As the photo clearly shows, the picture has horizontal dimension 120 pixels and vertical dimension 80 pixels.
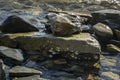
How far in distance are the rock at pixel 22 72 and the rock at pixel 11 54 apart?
0.39 m

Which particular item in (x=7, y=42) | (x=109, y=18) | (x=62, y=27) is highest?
(x=62, y=27)

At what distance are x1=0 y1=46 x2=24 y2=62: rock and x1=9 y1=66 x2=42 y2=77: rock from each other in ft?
1.28

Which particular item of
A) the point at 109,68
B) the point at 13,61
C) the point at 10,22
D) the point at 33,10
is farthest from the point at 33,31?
the point at 33,10

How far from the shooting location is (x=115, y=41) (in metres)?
9.83

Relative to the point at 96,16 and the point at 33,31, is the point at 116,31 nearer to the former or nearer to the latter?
the point at 96,16

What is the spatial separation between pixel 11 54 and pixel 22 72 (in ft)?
2.77

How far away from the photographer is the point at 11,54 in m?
8.27

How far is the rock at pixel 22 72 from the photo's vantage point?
7.55m

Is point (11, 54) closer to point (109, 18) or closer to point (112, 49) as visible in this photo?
point (112, 49)

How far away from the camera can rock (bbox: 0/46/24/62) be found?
8.20 metres

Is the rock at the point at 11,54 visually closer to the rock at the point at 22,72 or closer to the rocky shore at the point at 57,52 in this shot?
the rocky shore at the point at 57,52

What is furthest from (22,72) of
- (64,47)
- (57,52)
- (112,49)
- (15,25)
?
(112,49)

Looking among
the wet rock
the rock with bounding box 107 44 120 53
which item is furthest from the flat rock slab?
the rock with bounding box 107 44 120 53

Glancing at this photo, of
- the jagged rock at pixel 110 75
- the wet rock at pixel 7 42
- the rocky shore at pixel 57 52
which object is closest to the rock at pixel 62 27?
the rocky shore at pixel 57 52
